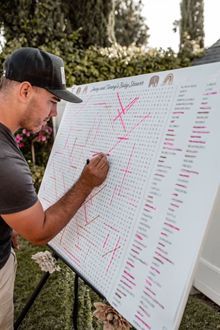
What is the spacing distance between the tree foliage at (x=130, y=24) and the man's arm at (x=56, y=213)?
662 inches

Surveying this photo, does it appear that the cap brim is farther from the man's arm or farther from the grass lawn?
the grass lawn

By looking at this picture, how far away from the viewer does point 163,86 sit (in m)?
1.32

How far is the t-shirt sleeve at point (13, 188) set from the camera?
4.18ft

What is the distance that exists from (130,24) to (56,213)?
17978mm

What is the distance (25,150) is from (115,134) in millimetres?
4242

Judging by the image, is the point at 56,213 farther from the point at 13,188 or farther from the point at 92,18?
the point at 92,18

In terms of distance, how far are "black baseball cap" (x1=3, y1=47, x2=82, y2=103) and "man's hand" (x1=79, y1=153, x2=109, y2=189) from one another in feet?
0.92

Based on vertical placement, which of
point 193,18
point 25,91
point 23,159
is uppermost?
point 193,18

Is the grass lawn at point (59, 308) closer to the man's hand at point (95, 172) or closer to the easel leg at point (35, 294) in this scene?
the easel leg at point (35, 294)

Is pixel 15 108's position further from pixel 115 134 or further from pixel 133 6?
pixel 133 6

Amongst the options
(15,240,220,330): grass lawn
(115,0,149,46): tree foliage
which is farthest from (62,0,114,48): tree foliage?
(115,0,149,46): tree foliage

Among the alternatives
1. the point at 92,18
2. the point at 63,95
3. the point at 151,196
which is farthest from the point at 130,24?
the point at 151,196

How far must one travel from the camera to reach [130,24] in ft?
59.3

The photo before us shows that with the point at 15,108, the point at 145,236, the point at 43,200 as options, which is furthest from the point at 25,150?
the point at 145,236
